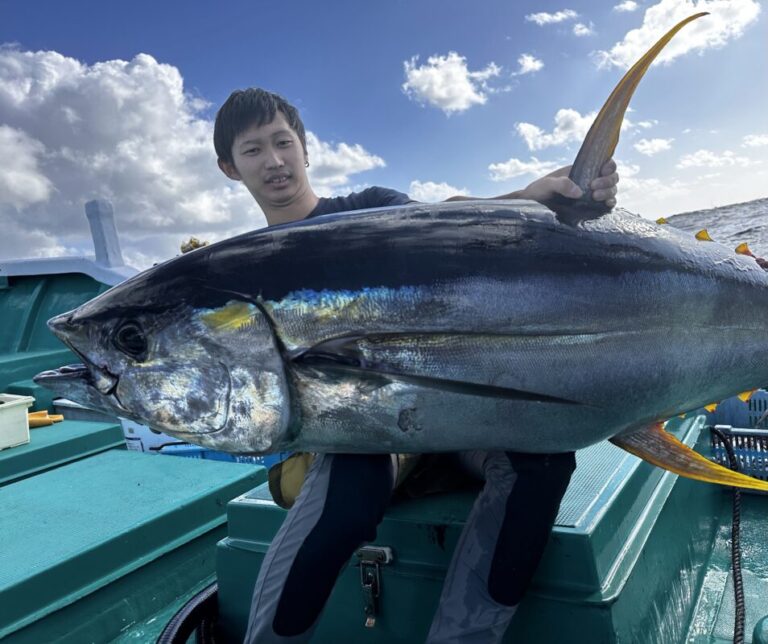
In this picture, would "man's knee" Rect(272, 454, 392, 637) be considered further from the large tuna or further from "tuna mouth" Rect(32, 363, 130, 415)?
"tuna mouth" Rect(32, 363, 130, 415)

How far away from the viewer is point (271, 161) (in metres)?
2.24

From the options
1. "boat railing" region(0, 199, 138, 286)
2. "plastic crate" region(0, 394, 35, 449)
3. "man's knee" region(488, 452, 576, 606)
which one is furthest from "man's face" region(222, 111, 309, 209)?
"boat railing" region(0, 199, 138, 286)

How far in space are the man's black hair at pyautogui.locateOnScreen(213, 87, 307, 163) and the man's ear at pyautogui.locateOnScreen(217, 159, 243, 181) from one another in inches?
0.6

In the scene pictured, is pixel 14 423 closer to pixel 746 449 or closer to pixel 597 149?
pixel 597 149

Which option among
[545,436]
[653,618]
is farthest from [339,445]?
[653,618]

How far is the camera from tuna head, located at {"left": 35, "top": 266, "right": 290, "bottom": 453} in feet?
3.75

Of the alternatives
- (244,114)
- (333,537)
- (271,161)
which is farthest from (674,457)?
(244,114)

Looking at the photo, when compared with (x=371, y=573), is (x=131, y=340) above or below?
above

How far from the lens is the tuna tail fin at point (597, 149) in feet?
4.22

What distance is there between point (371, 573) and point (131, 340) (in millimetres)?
890

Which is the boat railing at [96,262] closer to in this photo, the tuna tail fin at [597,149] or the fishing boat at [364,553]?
the fishing boat at [364,553]

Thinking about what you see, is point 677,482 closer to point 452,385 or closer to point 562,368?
point 562,368

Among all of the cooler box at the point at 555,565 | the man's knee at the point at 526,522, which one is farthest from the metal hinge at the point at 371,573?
the man's knee at the point at 526,522

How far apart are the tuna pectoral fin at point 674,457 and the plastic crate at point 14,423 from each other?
3.14 meters
